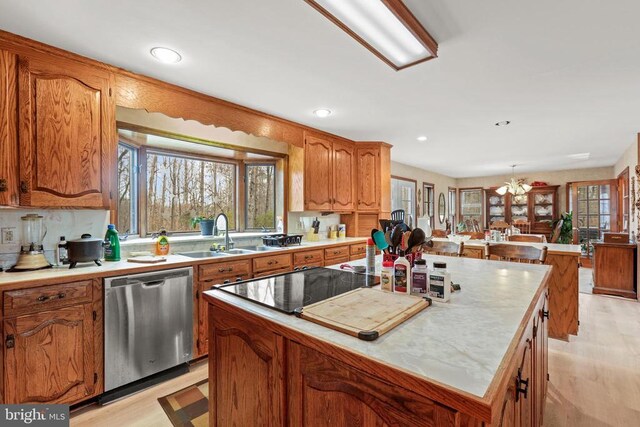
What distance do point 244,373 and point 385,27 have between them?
1.76 metres

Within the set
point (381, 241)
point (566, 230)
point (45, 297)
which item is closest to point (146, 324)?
point (45, 297)

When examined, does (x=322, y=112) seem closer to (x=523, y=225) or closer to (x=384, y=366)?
(x=384, y=366)

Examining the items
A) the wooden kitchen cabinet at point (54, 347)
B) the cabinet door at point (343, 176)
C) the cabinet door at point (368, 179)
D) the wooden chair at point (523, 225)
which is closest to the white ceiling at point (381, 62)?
the cabinet door at point (343, 176)

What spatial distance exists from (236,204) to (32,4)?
7.83ft

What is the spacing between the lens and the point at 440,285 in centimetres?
115

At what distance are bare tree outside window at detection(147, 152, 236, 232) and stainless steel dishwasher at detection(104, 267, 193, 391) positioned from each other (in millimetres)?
1000

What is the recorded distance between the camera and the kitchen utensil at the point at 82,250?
1.98 m

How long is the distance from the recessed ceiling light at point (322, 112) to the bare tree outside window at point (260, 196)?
3.31ft

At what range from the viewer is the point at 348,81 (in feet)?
7.82

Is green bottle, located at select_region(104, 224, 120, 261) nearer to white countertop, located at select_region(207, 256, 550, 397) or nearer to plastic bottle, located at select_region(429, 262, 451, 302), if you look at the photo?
white countertop, located at select_region(207, 256, 550, 397)

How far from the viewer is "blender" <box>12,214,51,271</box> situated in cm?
189

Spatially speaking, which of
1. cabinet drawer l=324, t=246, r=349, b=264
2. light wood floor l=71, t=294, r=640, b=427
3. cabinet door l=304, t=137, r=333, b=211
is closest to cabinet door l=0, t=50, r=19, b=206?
light wood floor l=71, t=294, r=640, b=427

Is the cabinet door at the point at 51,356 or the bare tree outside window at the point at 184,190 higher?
the bare tree outside window at the point at 184,190

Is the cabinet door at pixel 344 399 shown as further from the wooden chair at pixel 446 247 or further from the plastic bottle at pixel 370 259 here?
the wooden chair at pixel 446 247
